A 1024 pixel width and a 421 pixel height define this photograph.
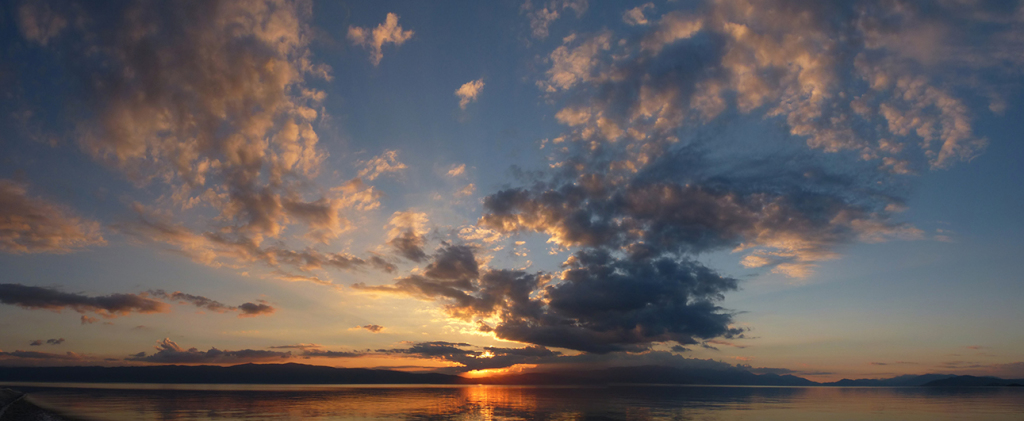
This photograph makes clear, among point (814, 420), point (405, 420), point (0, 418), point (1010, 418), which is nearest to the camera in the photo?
point (0, 418)

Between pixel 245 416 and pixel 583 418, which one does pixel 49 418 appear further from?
pixel 583 418

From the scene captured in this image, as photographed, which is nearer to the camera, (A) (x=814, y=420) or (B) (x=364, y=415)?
(B) (x=364, y=415)

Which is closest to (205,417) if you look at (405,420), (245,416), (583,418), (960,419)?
(245,416)

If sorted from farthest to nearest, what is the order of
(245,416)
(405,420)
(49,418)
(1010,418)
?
(1010,418), (245,416), (405,420), (49,418)

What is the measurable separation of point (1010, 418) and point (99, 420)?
166 m

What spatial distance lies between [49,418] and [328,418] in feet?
125

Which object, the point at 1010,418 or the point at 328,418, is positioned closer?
the point at 328,418

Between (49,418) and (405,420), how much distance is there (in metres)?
50.8

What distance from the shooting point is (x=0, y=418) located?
5925 centimetres

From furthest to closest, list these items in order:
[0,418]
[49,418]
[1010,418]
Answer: [1010,418] < [49,418] < [0,418]

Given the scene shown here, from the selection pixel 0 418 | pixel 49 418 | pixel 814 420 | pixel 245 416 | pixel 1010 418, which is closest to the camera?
pixel 0 418

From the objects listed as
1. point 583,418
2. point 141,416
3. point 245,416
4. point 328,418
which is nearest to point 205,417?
point 245,416

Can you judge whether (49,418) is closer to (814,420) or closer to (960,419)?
(814,420)

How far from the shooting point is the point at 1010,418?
9131cm
